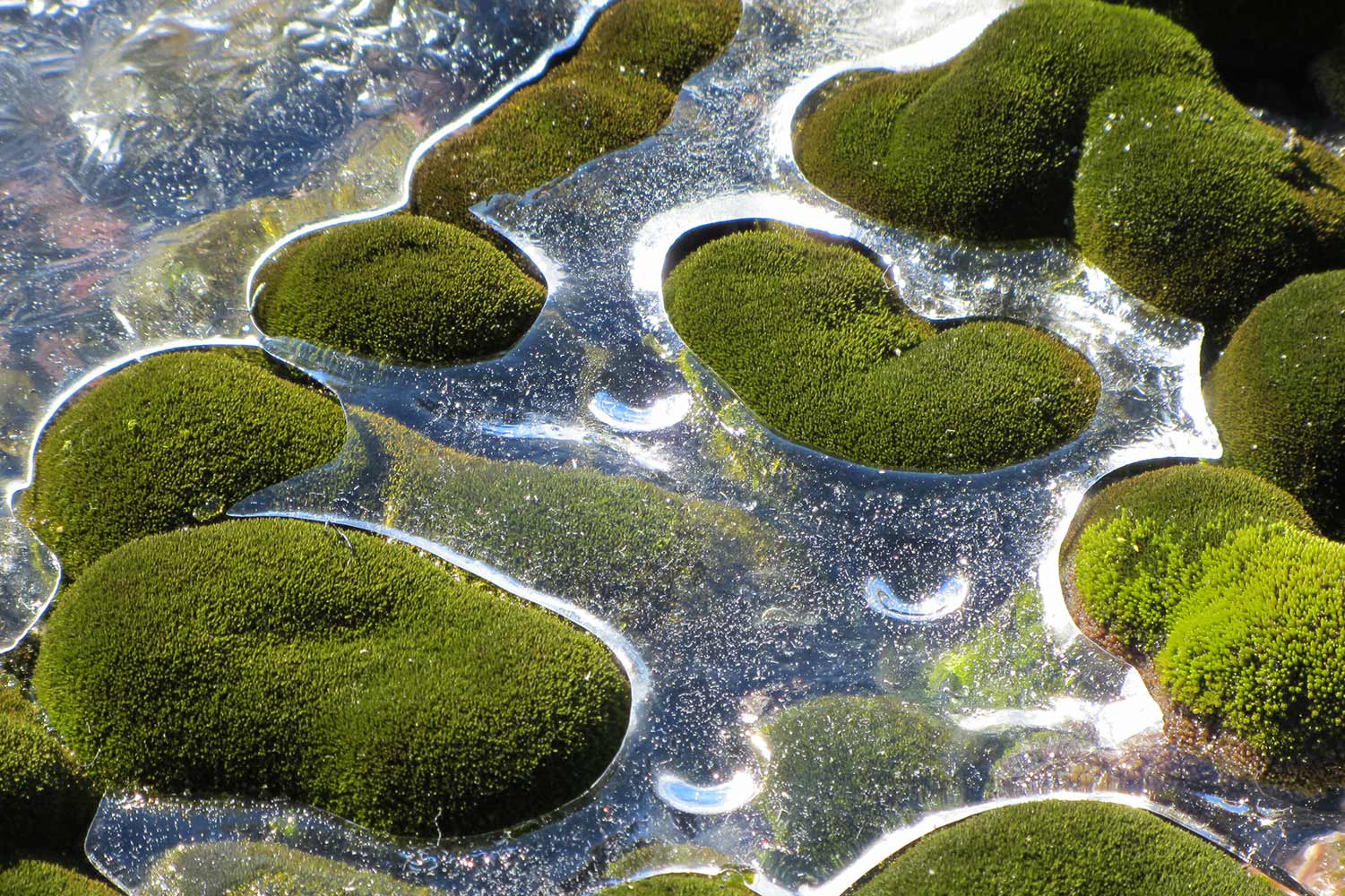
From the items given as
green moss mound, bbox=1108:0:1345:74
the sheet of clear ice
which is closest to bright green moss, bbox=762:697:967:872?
the sheet of clear ice

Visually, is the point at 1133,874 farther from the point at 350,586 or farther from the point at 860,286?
the point at 350,586

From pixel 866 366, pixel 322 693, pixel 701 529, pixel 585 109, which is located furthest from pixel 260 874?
pixel 585 109

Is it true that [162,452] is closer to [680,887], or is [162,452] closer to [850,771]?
[680,887]

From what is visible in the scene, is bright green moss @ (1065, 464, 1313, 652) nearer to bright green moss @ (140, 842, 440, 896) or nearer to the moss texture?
the moss texture

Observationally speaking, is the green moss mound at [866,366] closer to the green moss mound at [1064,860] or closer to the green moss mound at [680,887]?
the green moss mound at [1064,860]

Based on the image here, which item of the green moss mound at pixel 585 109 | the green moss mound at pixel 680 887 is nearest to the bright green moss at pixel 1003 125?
the green moss mound at pixel 585 109
